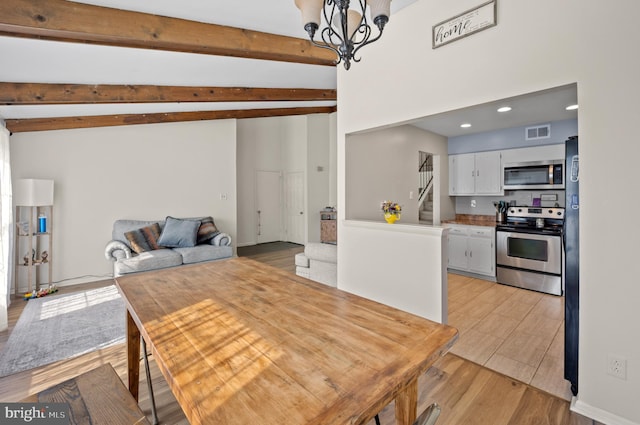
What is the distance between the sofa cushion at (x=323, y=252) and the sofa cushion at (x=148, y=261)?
214cm

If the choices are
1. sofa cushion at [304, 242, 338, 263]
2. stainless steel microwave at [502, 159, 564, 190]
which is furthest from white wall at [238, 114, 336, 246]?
stainless steel microwave at [502, 159, 564, 190]

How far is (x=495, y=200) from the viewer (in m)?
4.91

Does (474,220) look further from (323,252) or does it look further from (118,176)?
(118,176)

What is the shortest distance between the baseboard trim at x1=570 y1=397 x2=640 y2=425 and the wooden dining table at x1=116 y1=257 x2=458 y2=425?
1.36 meters

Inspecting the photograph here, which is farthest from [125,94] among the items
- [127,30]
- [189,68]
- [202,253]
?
[202,253]

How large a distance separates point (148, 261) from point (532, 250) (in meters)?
5.37

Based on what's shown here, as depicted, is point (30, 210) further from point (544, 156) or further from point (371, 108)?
point (544, 156)

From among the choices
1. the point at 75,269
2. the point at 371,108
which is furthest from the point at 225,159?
the point at 371,108

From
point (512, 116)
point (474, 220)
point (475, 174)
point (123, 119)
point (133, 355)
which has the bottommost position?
point (133, 355)

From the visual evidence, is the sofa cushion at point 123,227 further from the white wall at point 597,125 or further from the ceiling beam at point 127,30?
the white wall at point 597,125

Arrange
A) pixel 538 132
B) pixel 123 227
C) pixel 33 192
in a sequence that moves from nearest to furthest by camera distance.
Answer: pixel 33 192 < pixel 538 132 < pixel 123 227

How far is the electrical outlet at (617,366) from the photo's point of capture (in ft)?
5.43

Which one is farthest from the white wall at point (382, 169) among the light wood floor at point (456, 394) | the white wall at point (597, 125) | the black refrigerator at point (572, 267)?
the black refrigerator at point (572, 267)

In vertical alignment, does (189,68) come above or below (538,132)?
above
